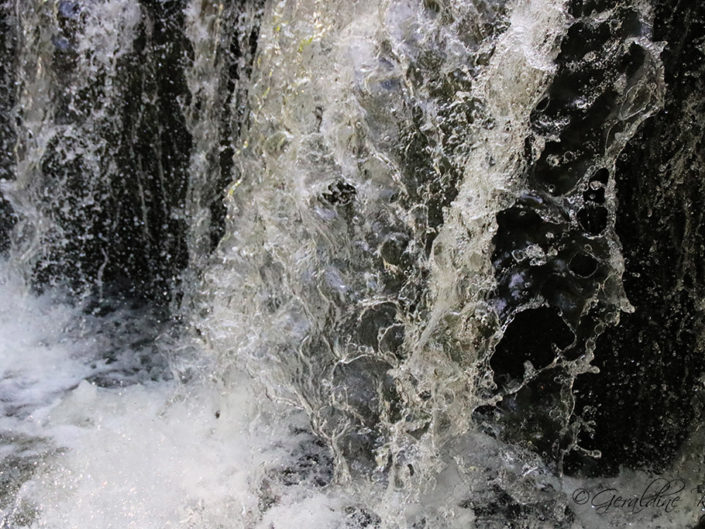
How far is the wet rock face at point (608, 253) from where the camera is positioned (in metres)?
1.61

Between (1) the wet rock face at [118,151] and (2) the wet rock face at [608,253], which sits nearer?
(2) the wet rock face at [608,253]

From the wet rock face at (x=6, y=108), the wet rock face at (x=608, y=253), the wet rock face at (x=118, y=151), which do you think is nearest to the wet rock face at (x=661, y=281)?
the wet rock face at (x=608, y=253)

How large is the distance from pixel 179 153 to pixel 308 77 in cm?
79

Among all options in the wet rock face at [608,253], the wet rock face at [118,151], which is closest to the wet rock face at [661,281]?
the wet rock face at [608,253]

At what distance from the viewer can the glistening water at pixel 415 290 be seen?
5.55 feet

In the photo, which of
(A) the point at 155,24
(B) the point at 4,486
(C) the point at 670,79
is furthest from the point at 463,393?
(A) the point at 155,24

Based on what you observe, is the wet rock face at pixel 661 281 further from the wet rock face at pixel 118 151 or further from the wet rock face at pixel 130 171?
the wet rock face at pixel 130 171

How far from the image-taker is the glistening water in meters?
1.69

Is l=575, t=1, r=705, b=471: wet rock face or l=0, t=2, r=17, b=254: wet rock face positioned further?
l=0, t=2, r=17, b=254: wet rock face

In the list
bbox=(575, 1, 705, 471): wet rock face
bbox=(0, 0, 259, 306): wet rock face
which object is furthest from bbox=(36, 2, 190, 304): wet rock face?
bbox=(575, 1, 705, 471): wet rock face

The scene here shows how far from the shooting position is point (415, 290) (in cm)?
187

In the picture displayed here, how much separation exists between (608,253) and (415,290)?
19.5 inches

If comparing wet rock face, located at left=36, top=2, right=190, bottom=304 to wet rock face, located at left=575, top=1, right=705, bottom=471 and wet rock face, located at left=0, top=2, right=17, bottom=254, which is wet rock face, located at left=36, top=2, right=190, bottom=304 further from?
wet rock face, located at left=575, top=1, right=705, bottom=471

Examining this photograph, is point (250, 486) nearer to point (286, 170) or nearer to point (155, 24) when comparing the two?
point (286, 170)
